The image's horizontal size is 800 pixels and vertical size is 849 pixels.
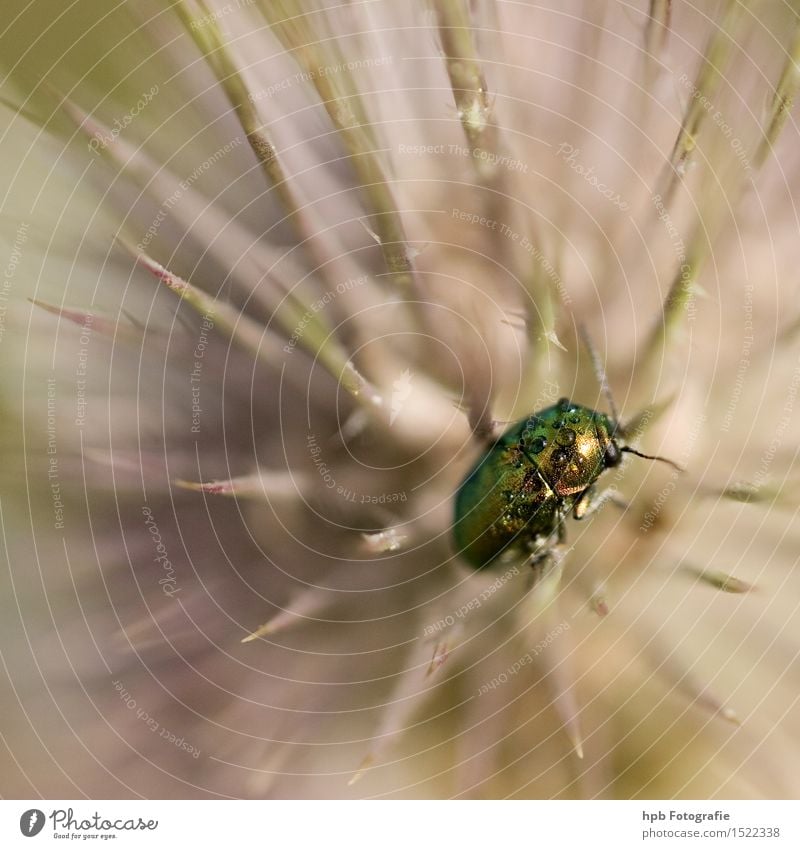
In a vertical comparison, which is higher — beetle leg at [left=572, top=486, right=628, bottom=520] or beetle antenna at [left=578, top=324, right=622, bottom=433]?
beetle antenna at [left=578, top=324, right=622, bottom=433]

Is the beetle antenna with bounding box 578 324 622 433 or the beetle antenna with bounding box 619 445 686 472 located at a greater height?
the beetle antenna with bounding box 578 324 622 433

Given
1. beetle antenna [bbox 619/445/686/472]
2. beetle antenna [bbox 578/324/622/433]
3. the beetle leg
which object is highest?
beetle antenna [bbox 578/324/622/433]

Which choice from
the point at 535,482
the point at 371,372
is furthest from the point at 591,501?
the point at 371,372

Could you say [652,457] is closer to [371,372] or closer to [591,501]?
[591,501]
